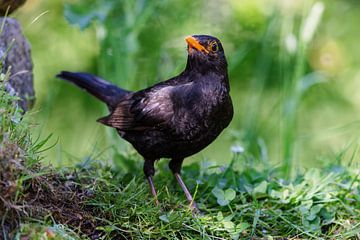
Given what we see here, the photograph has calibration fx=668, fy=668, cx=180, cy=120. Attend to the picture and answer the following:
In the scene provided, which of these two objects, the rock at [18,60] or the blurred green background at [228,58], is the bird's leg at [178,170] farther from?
the blurred green background at [228,58]

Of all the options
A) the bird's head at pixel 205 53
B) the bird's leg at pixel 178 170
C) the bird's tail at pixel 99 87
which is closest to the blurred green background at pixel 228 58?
the bird's tail at pixel 99 87

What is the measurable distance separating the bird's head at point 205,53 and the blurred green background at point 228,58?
1577 mm

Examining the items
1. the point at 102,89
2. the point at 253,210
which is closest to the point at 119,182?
the point at 253,210

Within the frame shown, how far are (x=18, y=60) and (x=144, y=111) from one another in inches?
47.5

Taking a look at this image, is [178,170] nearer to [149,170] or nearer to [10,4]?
[149,170]

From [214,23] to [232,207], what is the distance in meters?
3.72

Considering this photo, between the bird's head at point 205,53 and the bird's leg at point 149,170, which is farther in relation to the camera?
the bird's leg at point 149,170

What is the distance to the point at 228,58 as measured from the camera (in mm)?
7402

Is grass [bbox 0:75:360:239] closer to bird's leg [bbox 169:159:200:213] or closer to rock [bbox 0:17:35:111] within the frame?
bird's leg [bbox 169:159:200:213]

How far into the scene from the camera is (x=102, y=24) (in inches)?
267

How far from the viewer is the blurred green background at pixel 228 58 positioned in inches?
265

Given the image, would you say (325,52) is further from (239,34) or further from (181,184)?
(181,184)

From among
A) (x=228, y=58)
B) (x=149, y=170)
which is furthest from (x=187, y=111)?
(x=228, y=58)

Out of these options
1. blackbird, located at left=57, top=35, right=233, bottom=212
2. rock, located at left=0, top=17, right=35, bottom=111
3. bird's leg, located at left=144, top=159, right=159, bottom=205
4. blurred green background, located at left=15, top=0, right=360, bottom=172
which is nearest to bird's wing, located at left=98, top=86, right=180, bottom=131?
blackbird, located at left=57, top=35, right=233, bottom=212
